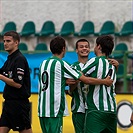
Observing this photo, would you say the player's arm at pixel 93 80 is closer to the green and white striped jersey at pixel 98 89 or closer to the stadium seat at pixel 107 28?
the green and white striped jersey at pixel 98 89

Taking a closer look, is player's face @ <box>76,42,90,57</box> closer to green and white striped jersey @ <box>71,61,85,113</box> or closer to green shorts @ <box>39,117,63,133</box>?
green and white striped jersey @ <box>71,61,85,113</box>

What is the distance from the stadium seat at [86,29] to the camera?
15.8 meters

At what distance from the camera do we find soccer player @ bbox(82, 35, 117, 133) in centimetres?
620

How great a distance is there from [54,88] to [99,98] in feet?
1.63

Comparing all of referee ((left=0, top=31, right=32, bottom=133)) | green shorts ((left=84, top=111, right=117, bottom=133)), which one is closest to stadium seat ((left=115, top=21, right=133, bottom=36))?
referee ((left=0, top=31, right=32, bottom=133))

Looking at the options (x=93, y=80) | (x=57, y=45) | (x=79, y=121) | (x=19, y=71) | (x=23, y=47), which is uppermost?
(x=23, y=47)

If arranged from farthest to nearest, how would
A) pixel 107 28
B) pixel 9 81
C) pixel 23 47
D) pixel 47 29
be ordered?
pixel 47 29, pixel 107 28, pixel 23 47, pixel 9 81

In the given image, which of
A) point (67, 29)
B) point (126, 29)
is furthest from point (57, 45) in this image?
point (67, 29)

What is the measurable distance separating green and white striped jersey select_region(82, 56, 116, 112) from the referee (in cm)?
69

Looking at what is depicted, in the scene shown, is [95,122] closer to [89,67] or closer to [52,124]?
[52,124]

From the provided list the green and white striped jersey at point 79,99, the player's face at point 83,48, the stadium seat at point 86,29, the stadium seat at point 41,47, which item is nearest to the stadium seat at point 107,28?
the stadium seat at point 86,29

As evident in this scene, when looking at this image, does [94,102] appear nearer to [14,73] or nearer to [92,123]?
[92,123]

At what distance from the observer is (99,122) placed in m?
6.19

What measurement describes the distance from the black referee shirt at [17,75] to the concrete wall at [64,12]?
958 cm
